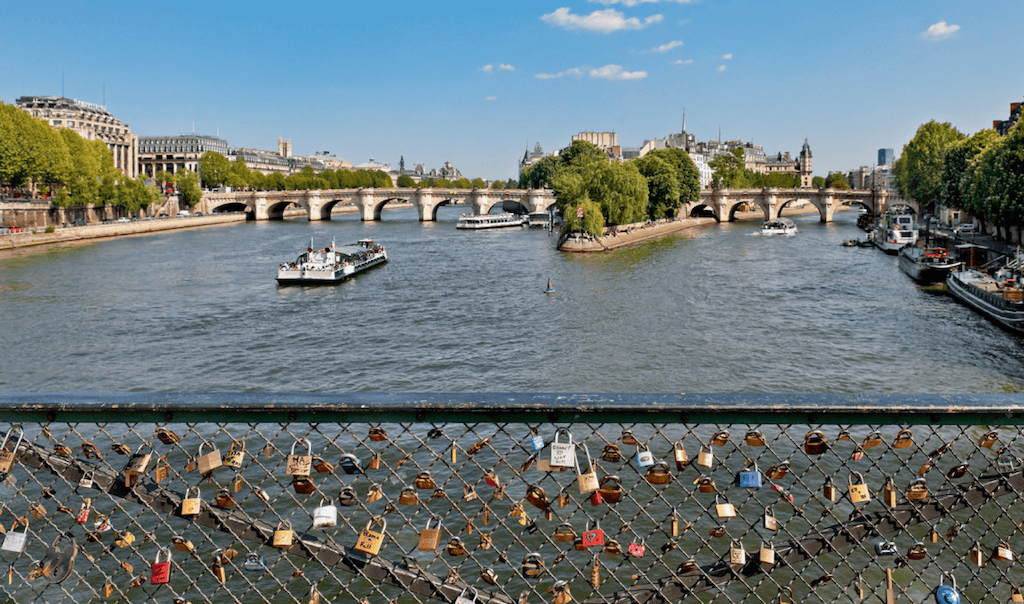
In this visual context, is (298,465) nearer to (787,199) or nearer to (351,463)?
(351,463)

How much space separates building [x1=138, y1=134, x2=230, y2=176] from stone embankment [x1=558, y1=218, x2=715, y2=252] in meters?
96.5

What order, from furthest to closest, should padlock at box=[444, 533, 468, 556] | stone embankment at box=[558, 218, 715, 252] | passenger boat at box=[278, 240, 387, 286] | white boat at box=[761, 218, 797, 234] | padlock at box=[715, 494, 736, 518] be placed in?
white boat at box=[761, 218, 797, 234] → stone embankment at box=[558, 218, 715, 252] → passenger boat at box=[278, 240, 387, 286] → padlock at box=[444, 533, 468, 556] → padlock at box=[715, 494, 736, 518]

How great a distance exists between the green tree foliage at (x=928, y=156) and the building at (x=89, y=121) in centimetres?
8887

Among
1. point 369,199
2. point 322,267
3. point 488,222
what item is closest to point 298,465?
point 322,267

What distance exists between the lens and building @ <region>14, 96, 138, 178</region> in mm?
107312

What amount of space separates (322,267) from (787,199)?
213 ft

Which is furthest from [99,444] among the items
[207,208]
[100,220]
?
[207,208]

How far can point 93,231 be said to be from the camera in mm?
64625

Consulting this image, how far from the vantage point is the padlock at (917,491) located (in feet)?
9.59

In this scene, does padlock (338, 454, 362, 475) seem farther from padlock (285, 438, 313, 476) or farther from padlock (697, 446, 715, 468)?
padlock (697, 446, 715, 468)

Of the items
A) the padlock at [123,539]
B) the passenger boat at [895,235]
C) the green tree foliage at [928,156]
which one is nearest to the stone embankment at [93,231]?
the passenger boat at [895,235]

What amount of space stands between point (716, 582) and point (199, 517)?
190 centimetres

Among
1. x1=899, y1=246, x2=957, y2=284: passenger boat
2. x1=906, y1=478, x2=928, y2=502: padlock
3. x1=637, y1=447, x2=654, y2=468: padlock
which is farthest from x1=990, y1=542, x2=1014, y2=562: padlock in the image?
x1=899, y1=246, x2=957, y2=284: passenger boat

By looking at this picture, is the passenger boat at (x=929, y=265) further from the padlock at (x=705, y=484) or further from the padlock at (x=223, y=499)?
the padlock at (x=223, y=499)
